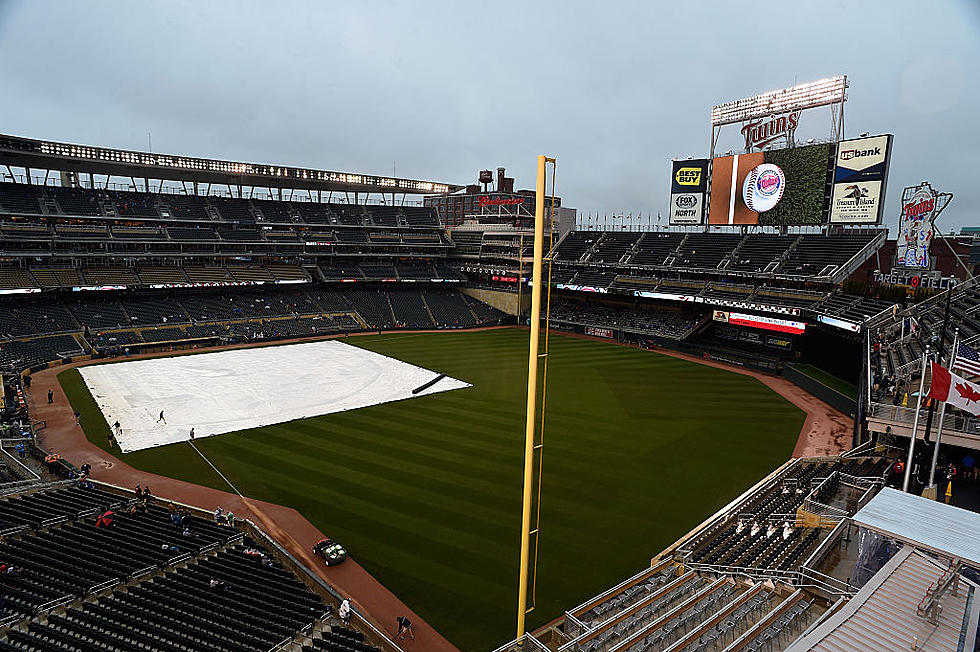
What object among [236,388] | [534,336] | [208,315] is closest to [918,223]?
[534,336]

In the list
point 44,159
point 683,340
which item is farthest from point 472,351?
point 44,159

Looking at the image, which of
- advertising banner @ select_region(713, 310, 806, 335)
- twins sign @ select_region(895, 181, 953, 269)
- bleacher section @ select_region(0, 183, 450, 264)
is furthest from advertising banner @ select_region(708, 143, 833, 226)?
bleacher section @ select_region(0, 183, 450, 264)

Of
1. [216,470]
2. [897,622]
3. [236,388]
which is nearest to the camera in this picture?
[897,622]

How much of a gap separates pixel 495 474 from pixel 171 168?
176 ft

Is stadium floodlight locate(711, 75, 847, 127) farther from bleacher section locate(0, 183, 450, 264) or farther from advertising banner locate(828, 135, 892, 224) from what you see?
bleacher section locate(0, 183, 450, 264)

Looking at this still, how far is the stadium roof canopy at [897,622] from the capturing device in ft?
23.2

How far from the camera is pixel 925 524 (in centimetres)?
839

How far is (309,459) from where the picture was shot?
22.6m

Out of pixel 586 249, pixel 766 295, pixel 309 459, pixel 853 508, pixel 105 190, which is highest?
pixel 105 190

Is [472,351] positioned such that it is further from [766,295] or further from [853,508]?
[853,508]

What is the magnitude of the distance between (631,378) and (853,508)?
22.4m

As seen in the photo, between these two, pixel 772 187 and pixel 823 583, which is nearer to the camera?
pixel 823 583

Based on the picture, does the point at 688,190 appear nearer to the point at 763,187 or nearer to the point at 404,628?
the point at 763,187

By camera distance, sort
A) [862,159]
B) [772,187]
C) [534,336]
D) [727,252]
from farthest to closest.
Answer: [727,252]
[772,187]
[862,159]
[534,336]
